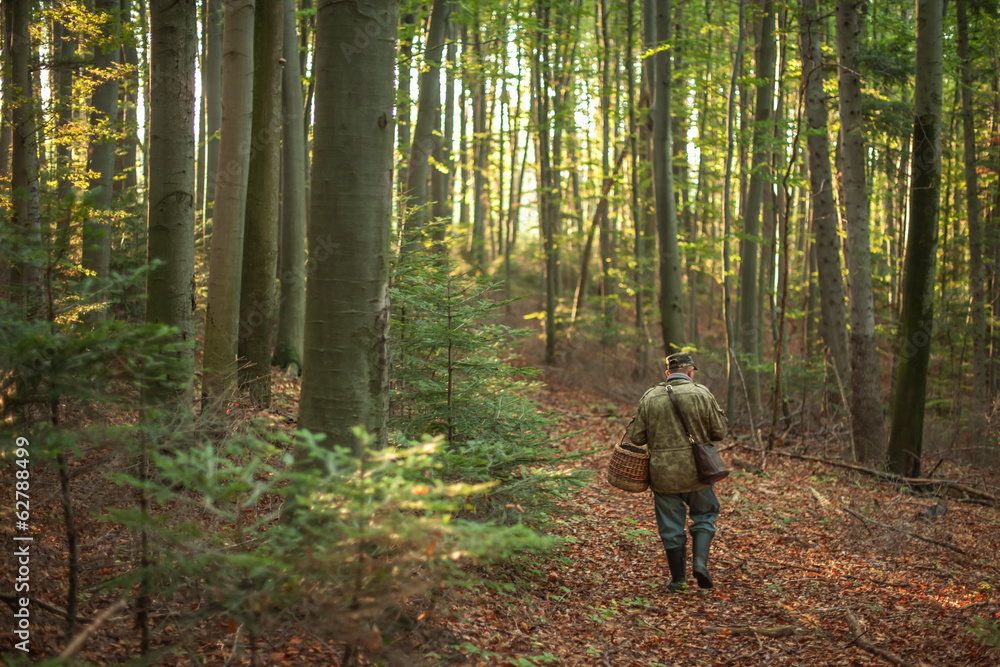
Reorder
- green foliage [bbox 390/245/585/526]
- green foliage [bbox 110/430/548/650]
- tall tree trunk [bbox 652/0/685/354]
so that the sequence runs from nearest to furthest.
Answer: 1. green foliage [bbox 110/430/548/650]
2. green foliage [bbox 390/245/585/526]
3. tall tree trunk [bbox 652/0/685/354]

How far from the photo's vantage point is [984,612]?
464 centimetres

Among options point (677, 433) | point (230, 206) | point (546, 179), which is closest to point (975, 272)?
point (546, 179)

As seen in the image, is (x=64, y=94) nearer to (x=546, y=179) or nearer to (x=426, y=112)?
(x=426, y=112)

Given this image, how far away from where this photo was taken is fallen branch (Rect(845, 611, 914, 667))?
4.13 metres

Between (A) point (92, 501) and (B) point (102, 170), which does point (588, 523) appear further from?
(B) point (102, 170)

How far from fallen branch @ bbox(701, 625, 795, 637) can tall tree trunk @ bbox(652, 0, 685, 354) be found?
25.5 ft

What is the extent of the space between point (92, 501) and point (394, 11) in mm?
3550

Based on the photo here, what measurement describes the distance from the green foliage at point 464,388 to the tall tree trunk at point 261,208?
256cm

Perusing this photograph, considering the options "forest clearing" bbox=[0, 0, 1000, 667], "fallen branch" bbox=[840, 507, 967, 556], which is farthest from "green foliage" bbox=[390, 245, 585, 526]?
"fallen branch" bbox=[840, 507, 967, 556]

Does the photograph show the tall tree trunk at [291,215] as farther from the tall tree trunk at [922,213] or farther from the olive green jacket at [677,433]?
the tall tree trunk at [922,213]

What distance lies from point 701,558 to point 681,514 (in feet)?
1.27

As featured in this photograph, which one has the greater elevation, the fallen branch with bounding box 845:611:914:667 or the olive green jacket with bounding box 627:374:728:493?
the olive green jacket with bounding box 627:374:728:493

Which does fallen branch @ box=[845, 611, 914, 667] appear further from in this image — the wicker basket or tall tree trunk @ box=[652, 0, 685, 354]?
tall tree trunk @ box=[652, 0, 685, 354]

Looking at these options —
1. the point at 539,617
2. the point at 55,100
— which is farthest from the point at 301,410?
the point at 55,100
